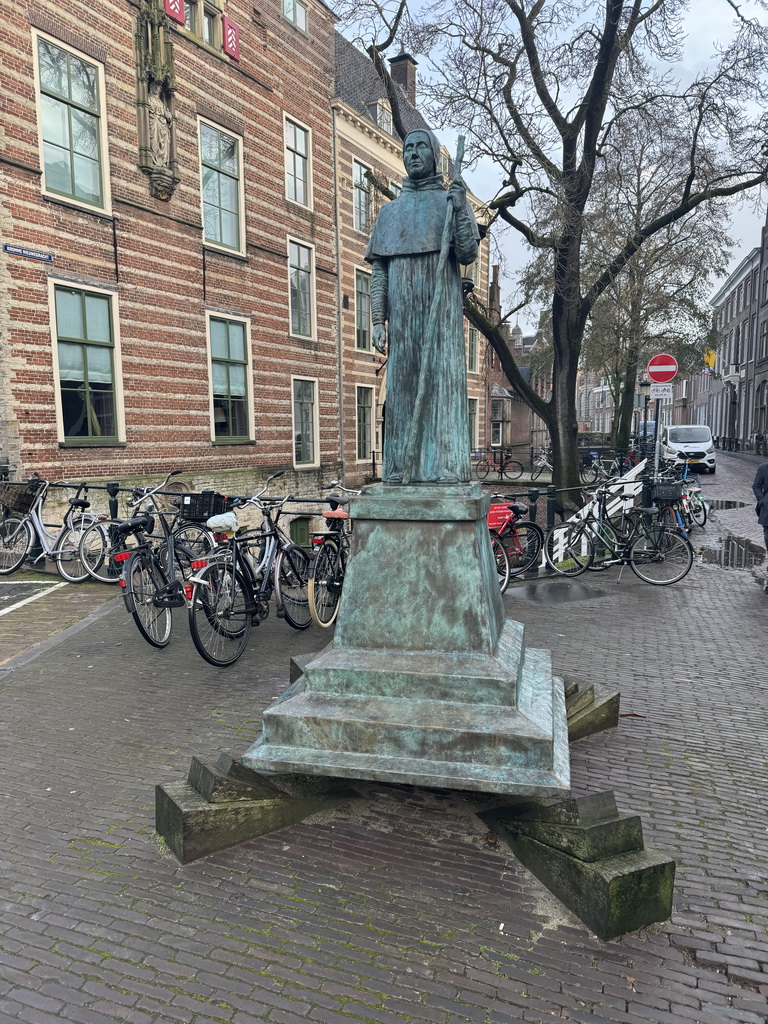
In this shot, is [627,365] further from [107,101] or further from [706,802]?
[706,802]

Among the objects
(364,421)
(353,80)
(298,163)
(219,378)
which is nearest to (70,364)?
(219,378)

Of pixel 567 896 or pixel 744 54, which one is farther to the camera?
pixel 744 54

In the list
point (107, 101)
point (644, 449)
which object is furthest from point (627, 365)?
point (107, 101)

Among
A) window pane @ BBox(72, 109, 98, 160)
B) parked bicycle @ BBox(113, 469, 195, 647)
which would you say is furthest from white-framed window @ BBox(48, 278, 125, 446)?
parked bicycle @ BBox(113, 469, 195, 647)

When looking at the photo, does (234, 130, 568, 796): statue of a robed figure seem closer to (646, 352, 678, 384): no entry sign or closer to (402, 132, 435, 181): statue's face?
(402, 132, 435, 181): statue's face

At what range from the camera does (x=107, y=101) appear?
1251 centimetres

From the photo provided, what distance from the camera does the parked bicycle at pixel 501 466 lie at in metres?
28.4

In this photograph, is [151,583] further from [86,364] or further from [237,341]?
[237,341]

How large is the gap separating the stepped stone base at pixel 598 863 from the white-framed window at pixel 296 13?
2100 cm

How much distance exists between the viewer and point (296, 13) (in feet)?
60.8

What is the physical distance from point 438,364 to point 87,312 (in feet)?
35.3

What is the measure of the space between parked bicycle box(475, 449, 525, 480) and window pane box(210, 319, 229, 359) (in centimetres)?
1429

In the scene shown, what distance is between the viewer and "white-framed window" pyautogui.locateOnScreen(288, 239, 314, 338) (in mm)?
18922

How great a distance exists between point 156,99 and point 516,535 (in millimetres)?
11281
